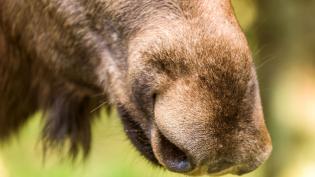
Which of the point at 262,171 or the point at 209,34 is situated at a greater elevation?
the point at 209,34

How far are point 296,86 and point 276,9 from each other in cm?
46

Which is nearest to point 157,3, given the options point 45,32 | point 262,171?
point 45,32

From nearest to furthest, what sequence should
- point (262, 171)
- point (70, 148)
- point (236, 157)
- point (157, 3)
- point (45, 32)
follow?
point (236, 157)
point (157, 3)
point (45, 32)
point (70, 148)
point (262, 171)

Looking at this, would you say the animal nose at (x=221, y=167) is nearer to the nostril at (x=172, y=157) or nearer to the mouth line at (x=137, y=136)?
the nostril at (x=172, y=157)

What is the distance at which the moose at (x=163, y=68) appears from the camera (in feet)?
6.51

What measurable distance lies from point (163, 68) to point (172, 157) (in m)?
0.22

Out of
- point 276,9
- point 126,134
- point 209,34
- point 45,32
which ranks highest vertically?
point 209,34

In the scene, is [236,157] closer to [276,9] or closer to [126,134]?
[126,134]

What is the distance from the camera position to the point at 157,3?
2.19m

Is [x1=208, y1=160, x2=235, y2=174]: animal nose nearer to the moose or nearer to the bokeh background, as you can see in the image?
the moose

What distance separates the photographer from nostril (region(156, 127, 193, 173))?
203 cm

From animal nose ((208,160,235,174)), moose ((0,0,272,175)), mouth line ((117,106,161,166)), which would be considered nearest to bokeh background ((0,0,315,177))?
moose ((0,0,272,175))

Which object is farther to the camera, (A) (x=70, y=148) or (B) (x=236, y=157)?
(A) (x=70, y=148)

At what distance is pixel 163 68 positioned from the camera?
2.05 m
